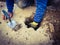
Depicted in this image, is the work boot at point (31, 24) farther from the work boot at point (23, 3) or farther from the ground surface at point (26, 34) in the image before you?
the work boot at point (23, 3)

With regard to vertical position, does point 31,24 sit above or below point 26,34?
above

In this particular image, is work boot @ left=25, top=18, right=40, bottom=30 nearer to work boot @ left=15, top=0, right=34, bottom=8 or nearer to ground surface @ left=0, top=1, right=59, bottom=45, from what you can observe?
ground surface @ left=0, top=1, right=59, bottom=45

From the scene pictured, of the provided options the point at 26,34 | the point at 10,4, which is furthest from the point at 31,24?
the point at 10,4

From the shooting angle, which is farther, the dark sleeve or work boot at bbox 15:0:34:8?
work boot at bbox 15:0:34:8

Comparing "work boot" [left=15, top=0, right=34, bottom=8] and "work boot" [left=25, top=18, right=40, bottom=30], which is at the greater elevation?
"work boot" [left=15, top=0, right=34, bottom=8]

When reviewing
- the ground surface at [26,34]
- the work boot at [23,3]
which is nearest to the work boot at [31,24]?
the ground surface at [26,34]

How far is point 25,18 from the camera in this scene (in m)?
2.73

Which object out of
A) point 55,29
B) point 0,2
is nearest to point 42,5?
point 55,29

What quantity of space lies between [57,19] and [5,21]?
2.00 ft

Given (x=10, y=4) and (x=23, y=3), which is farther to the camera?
(x=23, y=3)

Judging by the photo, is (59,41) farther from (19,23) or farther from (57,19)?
(19,23)

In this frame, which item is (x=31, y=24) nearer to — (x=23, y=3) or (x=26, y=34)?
(x=26, y=34)

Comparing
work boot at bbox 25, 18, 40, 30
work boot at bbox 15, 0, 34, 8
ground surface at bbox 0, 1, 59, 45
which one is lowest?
ground surface at bbox 0, 1, 59, 45

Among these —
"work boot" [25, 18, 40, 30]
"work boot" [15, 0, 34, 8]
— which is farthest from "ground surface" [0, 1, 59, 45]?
"work boot" [15, 0, 34, 8]
